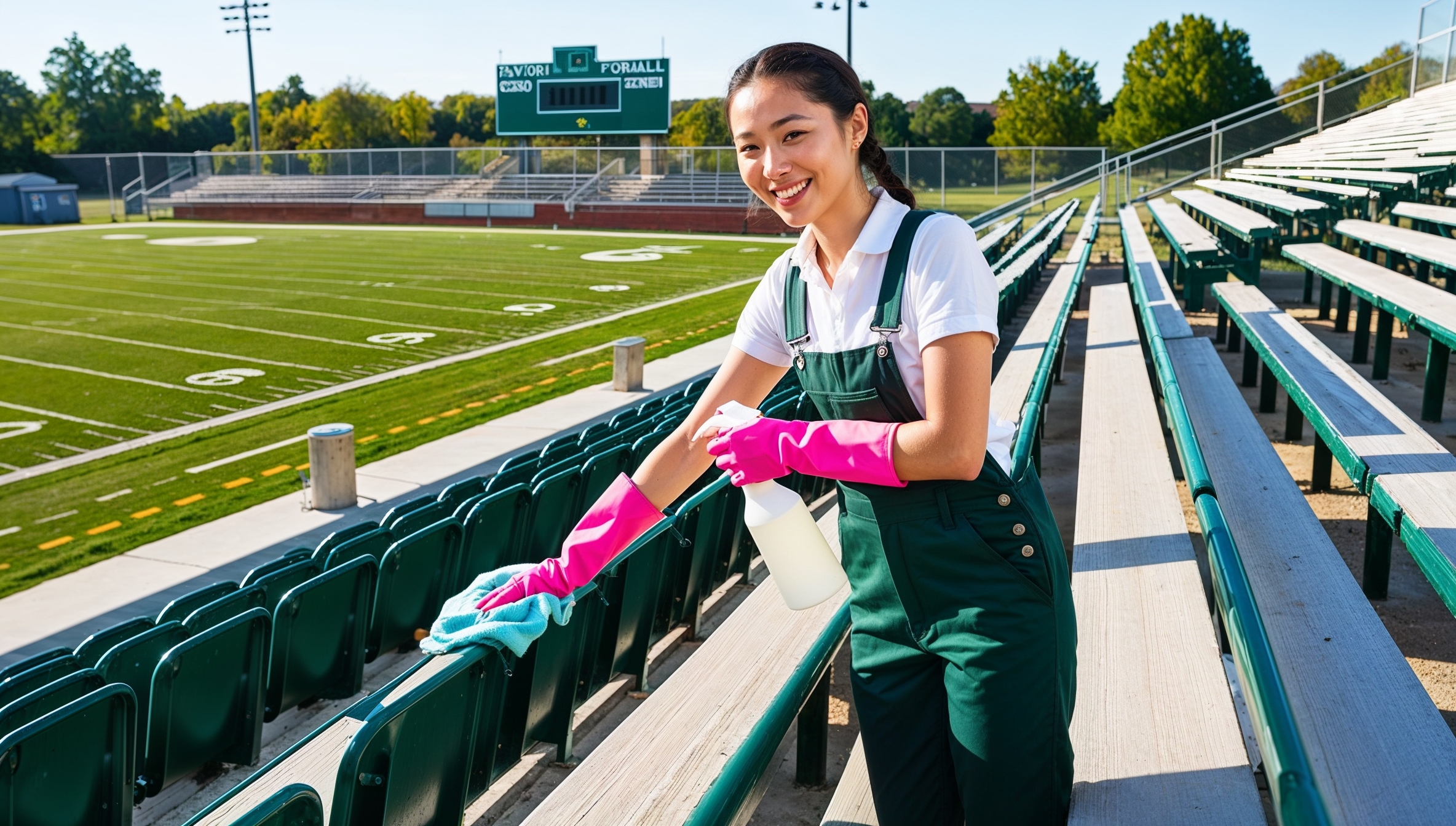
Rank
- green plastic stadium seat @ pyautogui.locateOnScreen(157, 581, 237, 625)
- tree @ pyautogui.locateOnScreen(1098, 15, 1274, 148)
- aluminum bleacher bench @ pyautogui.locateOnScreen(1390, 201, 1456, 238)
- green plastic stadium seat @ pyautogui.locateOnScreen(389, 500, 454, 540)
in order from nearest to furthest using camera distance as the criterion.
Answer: green plastic stadium seat @ pyautogui.locateOnScreen(157, 581, 237, 625)
green plastic stadium seat @ pyautogui.locateOnScreen(389, 500, 454, 540)
aluminum bleacher bench @ pyautogui.locateOnScreen(1390, 201, 1456, 238)
tree @ pyautogui.locateOnScreen(1098, 15, 1274, 148)

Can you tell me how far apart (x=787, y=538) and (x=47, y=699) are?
8.14ft

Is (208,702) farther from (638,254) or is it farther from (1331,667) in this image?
(638,254)

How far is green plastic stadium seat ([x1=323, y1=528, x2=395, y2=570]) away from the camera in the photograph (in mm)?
4480

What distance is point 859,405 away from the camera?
1.87 metres

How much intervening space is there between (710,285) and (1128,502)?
1693 cm

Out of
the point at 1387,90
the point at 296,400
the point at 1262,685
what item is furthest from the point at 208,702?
the point at 1387,90

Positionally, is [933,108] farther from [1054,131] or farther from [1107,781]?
[1107,781]

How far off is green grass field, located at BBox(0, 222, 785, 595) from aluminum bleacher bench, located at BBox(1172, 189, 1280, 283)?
643 centimetres

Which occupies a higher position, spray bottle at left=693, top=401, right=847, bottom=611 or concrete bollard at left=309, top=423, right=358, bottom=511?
spray bottle at left=693, top=401, right=847, bottom=611

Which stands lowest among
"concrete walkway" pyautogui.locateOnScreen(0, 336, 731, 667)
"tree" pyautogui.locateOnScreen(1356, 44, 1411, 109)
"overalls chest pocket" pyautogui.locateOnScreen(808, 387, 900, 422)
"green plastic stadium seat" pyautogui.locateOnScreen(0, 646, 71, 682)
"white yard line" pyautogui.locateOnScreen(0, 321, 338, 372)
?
"concrete walkway" pyautogui.locateOnScreen(0, 336, 731, 667)

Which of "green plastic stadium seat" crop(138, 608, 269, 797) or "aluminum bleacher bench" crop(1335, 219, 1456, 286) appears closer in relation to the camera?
"green plastic stadium seat" crop(138, 608, 269, 797)

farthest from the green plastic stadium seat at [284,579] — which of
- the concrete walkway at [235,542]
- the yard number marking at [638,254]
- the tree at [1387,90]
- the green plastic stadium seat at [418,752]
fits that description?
the tree at [1387,90]

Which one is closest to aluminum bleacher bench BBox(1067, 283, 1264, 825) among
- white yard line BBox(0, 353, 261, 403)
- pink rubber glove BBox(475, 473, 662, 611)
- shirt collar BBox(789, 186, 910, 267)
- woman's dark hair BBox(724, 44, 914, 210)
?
pink rubber glove BBox(475, 473, 662, 611)

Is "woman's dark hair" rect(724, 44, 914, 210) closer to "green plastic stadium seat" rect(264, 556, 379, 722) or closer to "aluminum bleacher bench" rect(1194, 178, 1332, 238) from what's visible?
"green plastic stadium seat" rect(264, 556, 379, 722)
